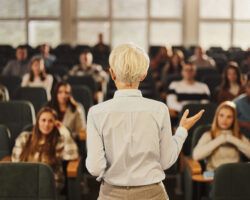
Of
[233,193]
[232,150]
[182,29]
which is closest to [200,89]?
[232,150]

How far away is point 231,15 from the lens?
662 inches

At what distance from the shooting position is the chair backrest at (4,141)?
509 centimetres

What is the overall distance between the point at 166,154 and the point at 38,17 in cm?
1460

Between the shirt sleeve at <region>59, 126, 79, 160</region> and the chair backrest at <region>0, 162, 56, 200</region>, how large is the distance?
119 cm

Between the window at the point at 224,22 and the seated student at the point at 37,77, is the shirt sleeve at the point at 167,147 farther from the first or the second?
the window at the point at 224,22

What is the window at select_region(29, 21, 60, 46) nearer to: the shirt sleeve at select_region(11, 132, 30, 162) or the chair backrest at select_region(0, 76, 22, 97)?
the chair backrest at select_region(0, 76, 22, 97)

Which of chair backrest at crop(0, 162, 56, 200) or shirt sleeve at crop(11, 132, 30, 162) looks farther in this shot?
shirt sleeve at crop(11, 132, 30, 162)

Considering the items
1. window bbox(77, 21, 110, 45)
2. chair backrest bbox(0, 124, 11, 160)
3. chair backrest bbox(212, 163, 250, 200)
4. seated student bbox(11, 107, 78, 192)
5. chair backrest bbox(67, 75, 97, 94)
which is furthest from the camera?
window bbox(77, 21, 110, 45)

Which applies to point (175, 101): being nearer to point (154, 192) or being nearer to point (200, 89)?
point (200, 89)

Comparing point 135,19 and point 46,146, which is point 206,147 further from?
point 135,19

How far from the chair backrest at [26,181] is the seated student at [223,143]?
152cm

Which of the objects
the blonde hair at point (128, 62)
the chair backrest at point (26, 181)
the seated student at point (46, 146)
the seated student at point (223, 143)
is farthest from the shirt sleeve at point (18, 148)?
the blonde hair at point (128, 62)

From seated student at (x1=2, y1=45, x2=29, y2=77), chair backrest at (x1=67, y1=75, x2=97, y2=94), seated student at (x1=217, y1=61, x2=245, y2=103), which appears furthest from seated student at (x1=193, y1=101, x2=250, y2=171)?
seated student at (x1=2, y1=45, x2=29, y2=77)

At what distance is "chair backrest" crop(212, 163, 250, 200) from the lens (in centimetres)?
376
